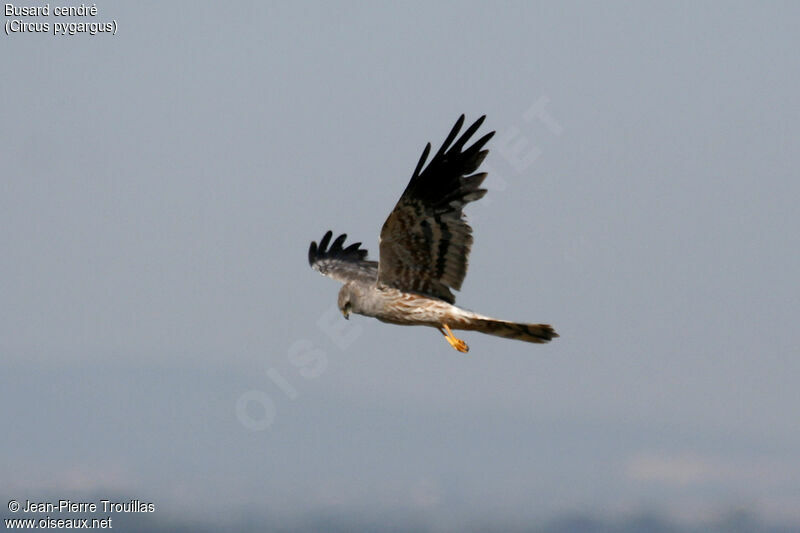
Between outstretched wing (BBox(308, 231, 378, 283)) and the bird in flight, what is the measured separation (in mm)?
2774

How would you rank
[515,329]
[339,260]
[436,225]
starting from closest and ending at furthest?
[515,329], [436,225], [339,260]

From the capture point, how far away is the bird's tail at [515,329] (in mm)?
17375

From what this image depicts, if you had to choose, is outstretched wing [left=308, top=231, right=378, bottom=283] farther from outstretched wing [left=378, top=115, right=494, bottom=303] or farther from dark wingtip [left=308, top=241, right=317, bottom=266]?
outstretched wing [left=378, top=115, right=494, bottom=303]

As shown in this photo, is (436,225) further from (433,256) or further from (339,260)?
(339,260)

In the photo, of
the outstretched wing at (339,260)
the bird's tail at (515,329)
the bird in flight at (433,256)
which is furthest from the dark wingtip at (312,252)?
the bird's tail at (515,329)

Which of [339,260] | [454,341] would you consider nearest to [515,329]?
[454,341]

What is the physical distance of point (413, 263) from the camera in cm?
1842

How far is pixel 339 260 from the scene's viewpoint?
925 inches

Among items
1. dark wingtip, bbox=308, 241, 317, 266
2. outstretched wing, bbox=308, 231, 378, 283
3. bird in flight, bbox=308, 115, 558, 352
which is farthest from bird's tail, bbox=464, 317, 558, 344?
dark wingtip, bbox=308, 241, 317, 266

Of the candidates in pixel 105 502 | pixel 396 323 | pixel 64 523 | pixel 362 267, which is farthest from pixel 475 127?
pixel 64 523

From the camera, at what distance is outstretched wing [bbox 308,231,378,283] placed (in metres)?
22.2

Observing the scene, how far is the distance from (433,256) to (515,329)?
170 cm

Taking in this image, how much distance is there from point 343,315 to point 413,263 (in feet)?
5.54

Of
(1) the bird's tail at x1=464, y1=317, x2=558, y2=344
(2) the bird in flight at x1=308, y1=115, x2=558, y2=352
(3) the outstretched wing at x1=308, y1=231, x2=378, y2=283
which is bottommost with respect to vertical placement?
(1) the bird's tail at x1=464, y1=317, x2=558, y2=344
